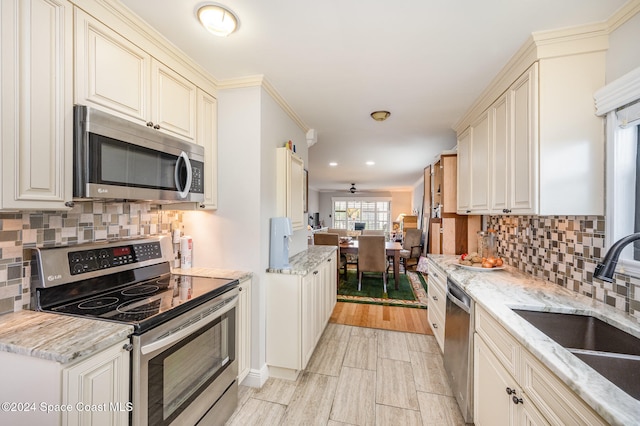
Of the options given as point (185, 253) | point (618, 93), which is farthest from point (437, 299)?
point (185, 253)

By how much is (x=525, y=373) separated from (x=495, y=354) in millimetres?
265

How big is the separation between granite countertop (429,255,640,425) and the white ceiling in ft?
4.98

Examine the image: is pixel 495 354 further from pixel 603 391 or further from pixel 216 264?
pixel 216 264

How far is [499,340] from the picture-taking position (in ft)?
4.26

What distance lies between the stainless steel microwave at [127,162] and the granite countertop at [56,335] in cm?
55

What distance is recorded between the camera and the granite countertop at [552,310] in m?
0.71

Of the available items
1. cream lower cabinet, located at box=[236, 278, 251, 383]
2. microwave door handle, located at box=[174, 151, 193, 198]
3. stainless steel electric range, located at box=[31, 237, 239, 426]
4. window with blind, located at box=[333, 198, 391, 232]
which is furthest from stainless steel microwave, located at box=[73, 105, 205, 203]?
window with blind, located at box=[333, 198, 391, 232]

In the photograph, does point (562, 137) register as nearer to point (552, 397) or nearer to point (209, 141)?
point (552, 397)

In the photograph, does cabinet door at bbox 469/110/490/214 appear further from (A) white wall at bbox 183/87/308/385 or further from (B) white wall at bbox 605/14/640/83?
(A) white wall at bbox 183/87/308/385

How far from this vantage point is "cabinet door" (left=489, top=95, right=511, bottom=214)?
1.91m

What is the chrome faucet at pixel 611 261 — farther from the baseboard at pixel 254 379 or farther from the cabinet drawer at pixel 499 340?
the baseboard at pixel 254 379

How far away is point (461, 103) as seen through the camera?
8.12 ft

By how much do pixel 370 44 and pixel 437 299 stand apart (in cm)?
226

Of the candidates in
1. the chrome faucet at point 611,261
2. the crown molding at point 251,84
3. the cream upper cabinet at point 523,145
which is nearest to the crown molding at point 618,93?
the cream upper cabinet at point 523,145
